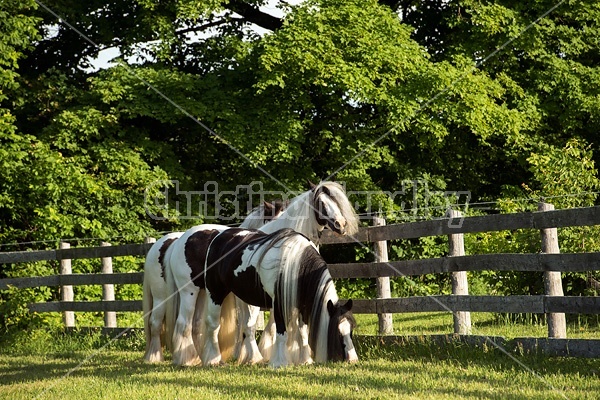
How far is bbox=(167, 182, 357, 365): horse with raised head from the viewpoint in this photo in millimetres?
8727

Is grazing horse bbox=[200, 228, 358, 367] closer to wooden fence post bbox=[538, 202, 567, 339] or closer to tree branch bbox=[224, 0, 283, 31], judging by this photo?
wooden fence post bbox=[538, 202, 567, 339]

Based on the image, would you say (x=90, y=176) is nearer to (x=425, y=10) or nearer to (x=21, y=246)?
(x=21, y=246)

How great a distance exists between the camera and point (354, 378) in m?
6.73

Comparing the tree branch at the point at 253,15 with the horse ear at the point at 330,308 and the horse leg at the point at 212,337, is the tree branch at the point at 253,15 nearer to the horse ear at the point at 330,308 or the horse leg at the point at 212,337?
the horse leg at the point at 212,337

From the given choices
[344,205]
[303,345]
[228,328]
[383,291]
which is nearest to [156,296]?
[228,328]

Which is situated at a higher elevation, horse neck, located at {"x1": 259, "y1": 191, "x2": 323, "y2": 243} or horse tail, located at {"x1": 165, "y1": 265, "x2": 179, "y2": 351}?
horse neck, located at {"x1": 259, "y1": 191, "x2": 323, "y2": 243}

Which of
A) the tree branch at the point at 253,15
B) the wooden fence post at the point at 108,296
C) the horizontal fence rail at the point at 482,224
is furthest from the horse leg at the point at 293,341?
the tree branch at the point at 253,15

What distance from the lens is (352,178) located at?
60.4 ft

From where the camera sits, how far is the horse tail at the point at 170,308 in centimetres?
908

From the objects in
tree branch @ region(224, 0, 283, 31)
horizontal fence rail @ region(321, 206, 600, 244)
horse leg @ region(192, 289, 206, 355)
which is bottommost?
horse leg @ region(192, 289, 206, 355)

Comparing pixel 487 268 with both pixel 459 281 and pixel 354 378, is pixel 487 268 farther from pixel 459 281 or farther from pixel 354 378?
pixel 354 378

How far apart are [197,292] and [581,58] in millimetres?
15376

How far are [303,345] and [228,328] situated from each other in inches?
42.0

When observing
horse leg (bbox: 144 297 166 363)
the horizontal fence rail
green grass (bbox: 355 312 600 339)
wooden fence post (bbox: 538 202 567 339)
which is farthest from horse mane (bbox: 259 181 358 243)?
wooden fence post (bbox: 538 202 567 339)
